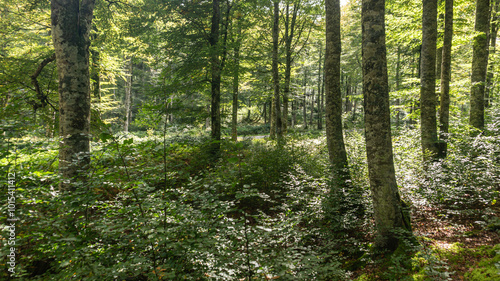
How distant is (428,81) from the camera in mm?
6180

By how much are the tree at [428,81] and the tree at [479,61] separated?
2.77 metres

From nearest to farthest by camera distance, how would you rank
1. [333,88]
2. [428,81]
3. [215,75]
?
[333,88] < [428,81] < [215,75]

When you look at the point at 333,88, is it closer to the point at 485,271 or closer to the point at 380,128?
the point at 380,128

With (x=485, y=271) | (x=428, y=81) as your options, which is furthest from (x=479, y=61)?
A: (x=485, y=271)

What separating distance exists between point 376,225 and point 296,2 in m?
14.0

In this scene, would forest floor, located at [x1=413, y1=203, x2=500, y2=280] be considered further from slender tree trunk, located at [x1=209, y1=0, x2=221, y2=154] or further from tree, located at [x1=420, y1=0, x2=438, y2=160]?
slender tree trunk, located at [x1=209, y1=0, x2=221, y2=154]

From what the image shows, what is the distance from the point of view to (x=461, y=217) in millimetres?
4332

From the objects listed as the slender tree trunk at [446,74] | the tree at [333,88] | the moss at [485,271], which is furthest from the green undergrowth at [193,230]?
the slender tree trunk at [446,74]

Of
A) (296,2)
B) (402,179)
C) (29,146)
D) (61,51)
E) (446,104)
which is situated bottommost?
(402,179)

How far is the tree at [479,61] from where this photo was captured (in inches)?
295

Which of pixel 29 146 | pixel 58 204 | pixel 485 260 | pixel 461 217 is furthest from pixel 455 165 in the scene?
pixel 29 146

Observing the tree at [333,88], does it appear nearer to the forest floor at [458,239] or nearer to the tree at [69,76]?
the forest floor at [458,239]

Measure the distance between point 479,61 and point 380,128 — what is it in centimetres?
801

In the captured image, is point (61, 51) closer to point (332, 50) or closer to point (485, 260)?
point (332, 50)
